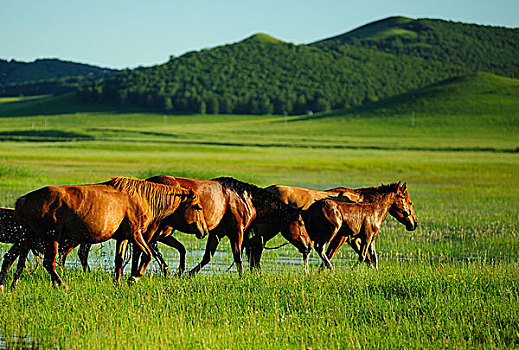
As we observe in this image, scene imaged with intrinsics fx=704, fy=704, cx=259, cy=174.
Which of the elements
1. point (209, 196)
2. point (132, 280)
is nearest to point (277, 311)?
point (132, 280)

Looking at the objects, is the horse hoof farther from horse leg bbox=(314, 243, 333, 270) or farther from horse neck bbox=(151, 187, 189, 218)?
horse leg bbox=(314, 243, 333, 270)

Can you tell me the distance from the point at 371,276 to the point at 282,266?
2.51 metres

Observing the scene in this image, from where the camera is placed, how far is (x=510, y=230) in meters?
20.0

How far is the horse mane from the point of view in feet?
36.9

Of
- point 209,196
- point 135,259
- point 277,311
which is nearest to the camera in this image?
point 277,311

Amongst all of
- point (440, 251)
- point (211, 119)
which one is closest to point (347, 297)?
point (440, 251)

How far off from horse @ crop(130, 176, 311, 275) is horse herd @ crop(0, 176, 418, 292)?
2cm

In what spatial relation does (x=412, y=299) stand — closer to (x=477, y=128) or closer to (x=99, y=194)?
(x=99, y=194)

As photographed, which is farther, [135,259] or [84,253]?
[84,253]

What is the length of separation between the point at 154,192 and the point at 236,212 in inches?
62.8

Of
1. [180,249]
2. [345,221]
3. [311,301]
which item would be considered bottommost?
[311,301]

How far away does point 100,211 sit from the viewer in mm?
10531

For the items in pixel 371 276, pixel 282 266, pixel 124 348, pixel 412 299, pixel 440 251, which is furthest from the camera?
pixel 440 251

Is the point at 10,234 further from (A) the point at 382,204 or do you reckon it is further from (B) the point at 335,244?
(A) the point at 382,204
